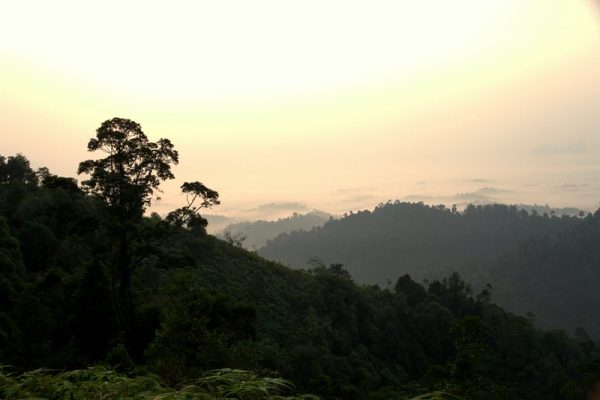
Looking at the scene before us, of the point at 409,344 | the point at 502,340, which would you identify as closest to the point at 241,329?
the point at 409,344

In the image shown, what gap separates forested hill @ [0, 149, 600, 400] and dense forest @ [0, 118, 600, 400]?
3.5 inches

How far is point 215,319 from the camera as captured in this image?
1803cm

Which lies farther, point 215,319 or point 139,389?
point 215,319

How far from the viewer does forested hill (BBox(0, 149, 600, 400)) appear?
17.7m

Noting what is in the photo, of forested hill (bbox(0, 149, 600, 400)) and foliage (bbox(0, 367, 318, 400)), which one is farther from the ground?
foliage (bbox(0, 367, 318, 400))

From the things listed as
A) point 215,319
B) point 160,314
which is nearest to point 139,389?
point 215,319

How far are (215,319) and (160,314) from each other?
589 centimetres

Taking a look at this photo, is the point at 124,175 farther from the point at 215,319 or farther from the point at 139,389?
the point at 139,389

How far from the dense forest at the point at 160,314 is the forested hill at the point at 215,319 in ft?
0.29

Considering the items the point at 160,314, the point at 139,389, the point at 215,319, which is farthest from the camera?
the point at 160,314

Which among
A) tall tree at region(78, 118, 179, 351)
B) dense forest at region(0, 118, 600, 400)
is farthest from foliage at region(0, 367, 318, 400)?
tall tree at region(78, 118, 179, 351)

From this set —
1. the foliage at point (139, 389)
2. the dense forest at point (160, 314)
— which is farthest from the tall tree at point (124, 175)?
the foliage at point (139, 389)

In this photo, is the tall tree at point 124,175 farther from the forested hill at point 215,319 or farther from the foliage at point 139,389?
the foliage at point 139,389

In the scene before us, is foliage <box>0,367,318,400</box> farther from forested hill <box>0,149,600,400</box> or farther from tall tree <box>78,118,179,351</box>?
tall tree <box>78,118,179,351</box>
